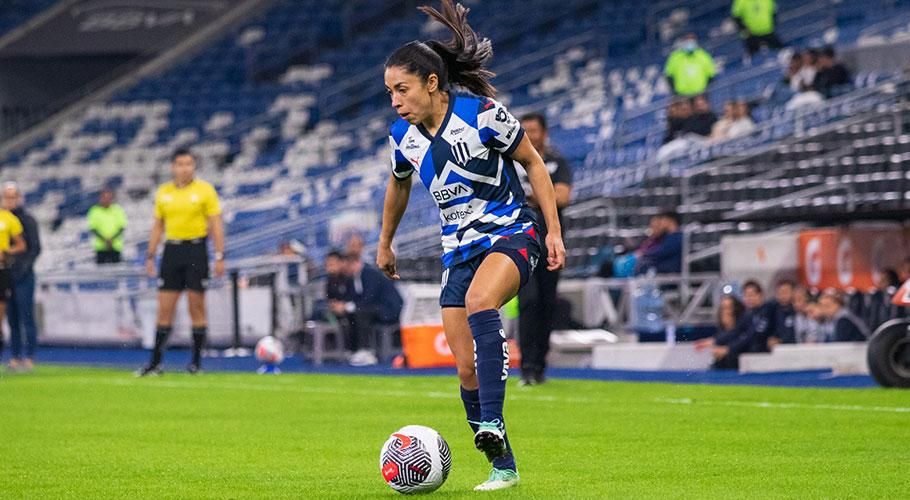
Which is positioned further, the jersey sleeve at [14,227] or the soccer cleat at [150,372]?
the jersey sleeve at [14,227]

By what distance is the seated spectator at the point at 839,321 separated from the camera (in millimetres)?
14125

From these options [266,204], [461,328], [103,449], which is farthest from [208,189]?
[266,204]

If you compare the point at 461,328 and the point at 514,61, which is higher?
the point at 514,61

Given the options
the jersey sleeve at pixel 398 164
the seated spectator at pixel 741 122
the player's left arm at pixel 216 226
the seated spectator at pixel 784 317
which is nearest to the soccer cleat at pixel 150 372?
the player's left arm at pixel 216 226

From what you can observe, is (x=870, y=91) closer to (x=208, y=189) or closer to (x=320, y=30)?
(x=208, y=189)

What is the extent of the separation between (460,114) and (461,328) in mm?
809

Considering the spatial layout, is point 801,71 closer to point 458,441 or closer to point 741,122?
point 741,122

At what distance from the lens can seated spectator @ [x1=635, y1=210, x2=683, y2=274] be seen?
1670 cm

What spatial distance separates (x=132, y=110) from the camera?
3484 centimetres

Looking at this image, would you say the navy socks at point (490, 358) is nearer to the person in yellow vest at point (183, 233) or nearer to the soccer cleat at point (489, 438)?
the soccer cleat at point (489, 438)

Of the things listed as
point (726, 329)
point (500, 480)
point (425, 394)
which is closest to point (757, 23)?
point (726, 329)

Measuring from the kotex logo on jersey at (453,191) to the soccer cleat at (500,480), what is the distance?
1.04 meters

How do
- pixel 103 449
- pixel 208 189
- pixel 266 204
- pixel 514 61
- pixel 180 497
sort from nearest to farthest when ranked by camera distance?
pixel 180 497 < pixel 103 449 < pixel 208 189 < pixel 266 204 < pixel 514 61

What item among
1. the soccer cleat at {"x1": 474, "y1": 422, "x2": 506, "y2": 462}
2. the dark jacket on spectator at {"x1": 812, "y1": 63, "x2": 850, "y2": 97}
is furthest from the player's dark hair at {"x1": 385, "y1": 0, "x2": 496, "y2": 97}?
the dark jacket on spectator at {"x1": 812, "y1": 63, "x2": 850, "y2": 97}
